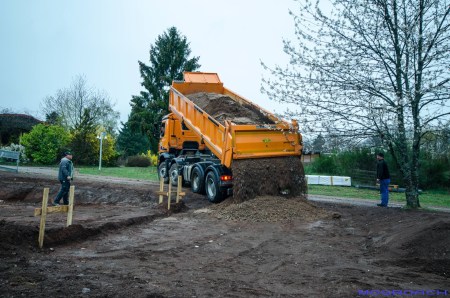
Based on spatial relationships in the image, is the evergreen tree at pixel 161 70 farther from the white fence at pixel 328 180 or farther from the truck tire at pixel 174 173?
the truck tire at pixel 174 173

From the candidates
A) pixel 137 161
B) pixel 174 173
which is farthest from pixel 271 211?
pixel 137 161

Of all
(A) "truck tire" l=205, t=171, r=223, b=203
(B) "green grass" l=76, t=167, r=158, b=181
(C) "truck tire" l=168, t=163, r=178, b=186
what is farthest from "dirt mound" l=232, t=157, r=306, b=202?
(B) "green grass" l=76, t=167, r=158, b=181

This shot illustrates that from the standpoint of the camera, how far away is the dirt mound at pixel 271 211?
9.55m

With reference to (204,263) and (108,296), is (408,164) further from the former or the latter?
(108,296)

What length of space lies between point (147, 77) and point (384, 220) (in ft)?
107

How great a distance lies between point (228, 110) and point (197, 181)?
2.70 metres

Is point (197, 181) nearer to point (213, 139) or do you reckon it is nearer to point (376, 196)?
point (213, 139)

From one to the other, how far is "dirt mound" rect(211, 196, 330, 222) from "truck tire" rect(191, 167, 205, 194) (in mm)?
2346

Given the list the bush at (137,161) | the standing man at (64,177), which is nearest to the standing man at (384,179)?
the standing man at (64,177)

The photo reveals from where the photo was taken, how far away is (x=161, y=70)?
1517 inches

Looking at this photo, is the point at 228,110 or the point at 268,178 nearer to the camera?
the point at 268,178

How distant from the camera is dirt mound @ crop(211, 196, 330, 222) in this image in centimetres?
955

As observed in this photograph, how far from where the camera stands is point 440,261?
555cm

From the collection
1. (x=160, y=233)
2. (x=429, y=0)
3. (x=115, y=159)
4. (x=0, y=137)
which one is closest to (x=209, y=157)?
(x=160, y=233)
